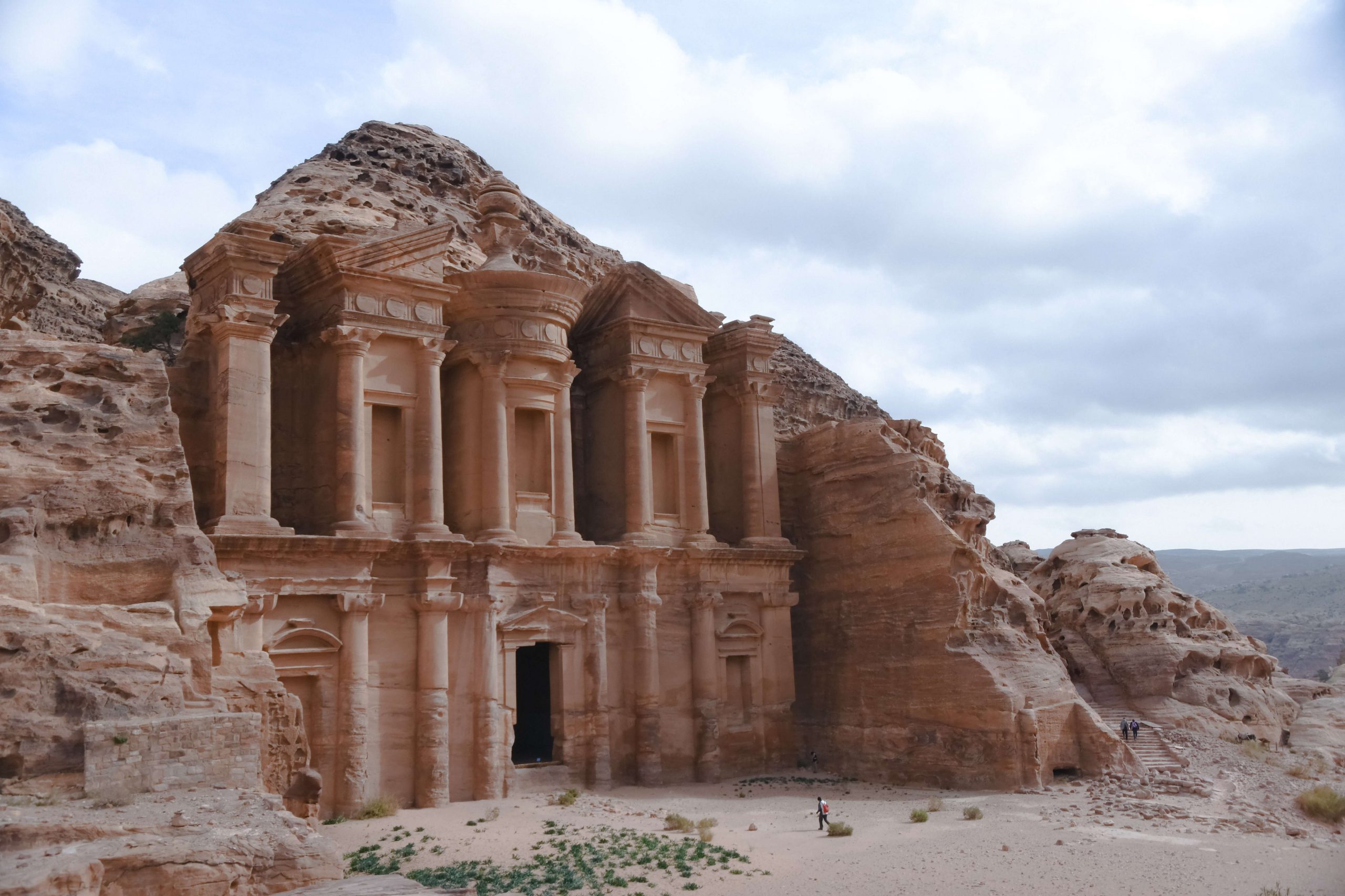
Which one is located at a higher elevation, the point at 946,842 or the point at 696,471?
the point at 696,471

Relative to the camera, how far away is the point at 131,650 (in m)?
13.4

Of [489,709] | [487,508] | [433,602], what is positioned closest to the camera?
[433,602]

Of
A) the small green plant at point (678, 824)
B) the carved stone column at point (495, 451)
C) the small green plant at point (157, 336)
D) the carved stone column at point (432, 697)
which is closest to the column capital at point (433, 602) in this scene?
the carved stone column at point (432, 697)

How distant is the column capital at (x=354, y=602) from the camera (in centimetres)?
2123

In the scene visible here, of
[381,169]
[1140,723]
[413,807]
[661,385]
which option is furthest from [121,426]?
[1140,723]

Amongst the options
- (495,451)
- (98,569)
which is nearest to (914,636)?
(495,451)

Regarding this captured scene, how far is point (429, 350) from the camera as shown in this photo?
2362 cm

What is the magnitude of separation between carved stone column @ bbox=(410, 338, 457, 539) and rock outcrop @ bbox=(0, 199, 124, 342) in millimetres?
7164

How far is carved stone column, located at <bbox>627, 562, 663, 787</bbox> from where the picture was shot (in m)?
25.0

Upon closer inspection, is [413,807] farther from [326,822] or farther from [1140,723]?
[1140,723]

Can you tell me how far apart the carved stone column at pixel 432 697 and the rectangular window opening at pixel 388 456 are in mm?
2352

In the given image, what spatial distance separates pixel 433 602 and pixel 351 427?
150 inches

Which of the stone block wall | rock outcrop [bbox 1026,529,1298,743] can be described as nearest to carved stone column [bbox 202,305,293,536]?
the stone block wall

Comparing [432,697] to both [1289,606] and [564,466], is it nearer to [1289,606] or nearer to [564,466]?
[564,466]
